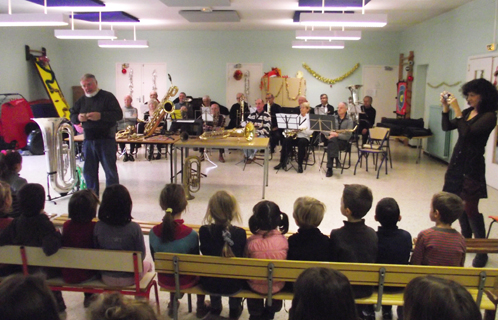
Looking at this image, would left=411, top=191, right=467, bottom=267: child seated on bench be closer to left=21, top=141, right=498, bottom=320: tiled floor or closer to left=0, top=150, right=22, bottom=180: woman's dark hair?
left=21, top=141, right=498, bottom=320: tiled floor

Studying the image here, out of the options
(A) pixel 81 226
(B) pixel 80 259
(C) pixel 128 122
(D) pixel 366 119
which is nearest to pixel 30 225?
(A) pixel 81 226

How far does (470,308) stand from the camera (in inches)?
45.1

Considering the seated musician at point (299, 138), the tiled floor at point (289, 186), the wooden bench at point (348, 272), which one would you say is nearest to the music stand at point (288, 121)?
the seated musician at point (299, 138)

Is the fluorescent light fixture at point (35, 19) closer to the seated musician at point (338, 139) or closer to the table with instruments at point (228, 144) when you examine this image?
the table with instruments at point (228, 144)

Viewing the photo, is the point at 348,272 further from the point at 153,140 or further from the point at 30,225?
the point at 153,140

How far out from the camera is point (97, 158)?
482 cm

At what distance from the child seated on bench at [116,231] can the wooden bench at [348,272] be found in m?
0.27

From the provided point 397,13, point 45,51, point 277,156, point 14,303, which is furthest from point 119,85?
point 14,303

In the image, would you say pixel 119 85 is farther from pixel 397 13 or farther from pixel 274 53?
pixel 397 13

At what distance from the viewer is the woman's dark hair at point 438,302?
1.14 m

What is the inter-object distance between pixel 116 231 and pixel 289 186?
13.4ft

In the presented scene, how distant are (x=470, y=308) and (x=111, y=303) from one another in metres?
0.99

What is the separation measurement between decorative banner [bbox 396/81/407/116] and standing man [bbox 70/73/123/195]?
8001 mm

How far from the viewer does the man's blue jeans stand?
470 cm
